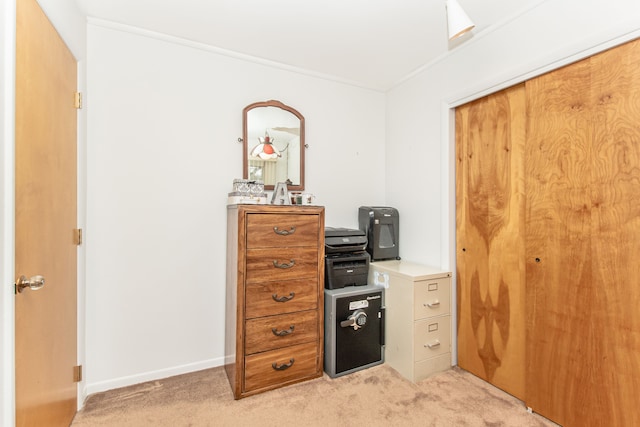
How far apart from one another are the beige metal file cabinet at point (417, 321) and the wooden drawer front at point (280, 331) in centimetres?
63

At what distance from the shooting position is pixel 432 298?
90.3 inches

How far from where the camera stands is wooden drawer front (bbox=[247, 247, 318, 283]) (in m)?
2.01

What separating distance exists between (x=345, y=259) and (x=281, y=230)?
0.62 meters

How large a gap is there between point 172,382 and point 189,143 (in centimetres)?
171

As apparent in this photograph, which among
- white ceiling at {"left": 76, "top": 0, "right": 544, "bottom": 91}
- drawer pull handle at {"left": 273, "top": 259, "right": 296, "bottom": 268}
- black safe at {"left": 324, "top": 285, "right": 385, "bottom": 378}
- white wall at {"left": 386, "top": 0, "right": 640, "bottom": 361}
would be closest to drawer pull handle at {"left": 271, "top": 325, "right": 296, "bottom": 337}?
black safe at {"left": 324, "top": 285, "right": 385, "bottom": 378}

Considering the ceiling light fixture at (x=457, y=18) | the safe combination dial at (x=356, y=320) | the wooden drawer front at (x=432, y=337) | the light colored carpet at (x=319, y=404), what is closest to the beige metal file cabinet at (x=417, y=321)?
the wooden drawer front at (x=432, y=337)

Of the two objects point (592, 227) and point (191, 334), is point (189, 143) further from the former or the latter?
point (592, 227)

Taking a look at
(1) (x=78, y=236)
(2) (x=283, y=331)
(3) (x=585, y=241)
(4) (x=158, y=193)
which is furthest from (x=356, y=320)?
(1) (x=78, y=236)

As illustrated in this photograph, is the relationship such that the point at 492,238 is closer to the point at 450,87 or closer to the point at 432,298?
the point at 432,298

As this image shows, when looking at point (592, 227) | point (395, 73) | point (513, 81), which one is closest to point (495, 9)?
point (513, 81)

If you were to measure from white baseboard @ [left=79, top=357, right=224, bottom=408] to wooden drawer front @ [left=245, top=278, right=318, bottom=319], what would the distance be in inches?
28.1

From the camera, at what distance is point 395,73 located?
9.18 ft

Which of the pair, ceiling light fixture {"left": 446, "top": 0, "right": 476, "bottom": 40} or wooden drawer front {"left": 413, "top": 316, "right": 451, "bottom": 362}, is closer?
ceiling light fixture {"left": 446, "top": 0, "right": 476, "bottom": 40}

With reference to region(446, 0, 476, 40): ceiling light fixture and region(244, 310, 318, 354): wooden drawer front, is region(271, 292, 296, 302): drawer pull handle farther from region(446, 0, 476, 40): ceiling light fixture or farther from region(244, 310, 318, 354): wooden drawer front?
region(446, 0, 476, 40): ceiling light fixture
